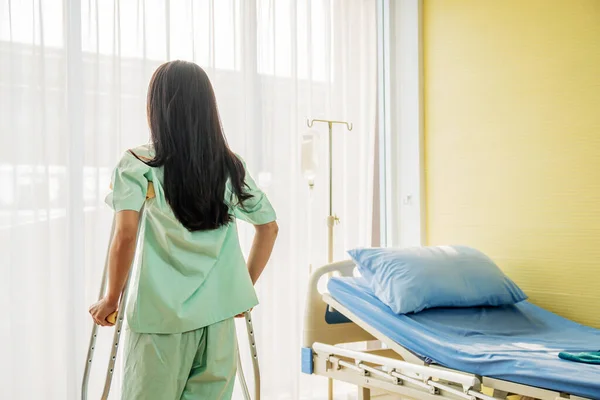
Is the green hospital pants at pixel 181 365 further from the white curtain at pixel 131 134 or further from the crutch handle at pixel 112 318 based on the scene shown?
the white curtain at pixel 131 134

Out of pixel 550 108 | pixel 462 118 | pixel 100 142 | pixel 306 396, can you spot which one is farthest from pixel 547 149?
Answer: pixel 100 142

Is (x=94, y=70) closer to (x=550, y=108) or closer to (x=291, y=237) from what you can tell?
(x=291, y=237)

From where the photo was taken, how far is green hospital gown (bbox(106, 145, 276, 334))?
1.85 metres

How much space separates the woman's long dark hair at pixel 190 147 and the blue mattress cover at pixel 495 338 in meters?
0.85

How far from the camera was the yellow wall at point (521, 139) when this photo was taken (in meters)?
2.89

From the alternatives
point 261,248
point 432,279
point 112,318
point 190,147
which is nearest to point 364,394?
point 432,279

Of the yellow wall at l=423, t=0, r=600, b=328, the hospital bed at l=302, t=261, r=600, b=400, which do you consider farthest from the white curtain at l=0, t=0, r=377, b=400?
the hospital bed at l=302, t=261, r=600, b=400

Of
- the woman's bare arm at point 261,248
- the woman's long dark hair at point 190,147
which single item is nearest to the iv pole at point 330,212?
the woman's bare arm at point 261,248

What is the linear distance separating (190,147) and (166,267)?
32cm

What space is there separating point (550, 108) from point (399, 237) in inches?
43.8

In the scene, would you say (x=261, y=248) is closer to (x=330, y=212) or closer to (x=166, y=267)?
(x=166, y=267)

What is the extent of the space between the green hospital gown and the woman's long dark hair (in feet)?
0.12

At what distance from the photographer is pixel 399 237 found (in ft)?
12.5

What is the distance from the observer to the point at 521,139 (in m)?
3.14
